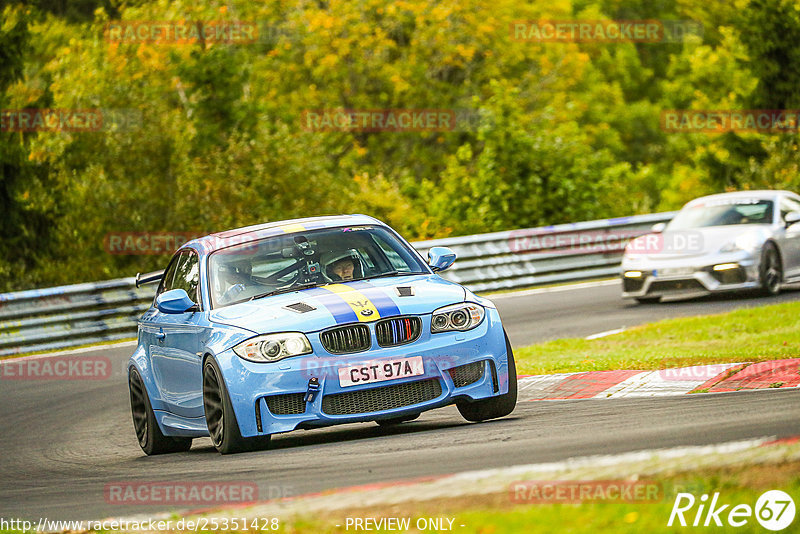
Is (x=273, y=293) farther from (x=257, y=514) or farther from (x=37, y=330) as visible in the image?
(x=37, y=330)

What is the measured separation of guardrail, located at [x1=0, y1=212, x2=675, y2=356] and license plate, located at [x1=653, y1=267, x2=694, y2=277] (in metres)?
5.13

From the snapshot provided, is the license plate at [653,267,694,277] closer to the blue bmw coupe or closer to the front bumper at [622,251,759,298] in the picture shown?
the front bumper at [622,251,759,298]

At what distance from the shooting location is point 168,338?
9.82 m

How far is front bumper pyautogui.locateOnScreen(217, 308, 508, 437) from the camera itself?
328 inches

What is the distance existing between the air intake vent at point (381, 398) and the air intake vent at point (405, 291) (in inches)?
24.4

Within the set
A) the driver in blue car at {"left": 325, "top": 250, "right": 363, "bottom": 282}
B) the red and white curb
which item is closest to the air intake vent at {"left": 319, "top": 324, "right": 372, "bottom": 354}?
the driver in blue car at {"left": 325, "top": 250, "right": 363, "bottom": 282}

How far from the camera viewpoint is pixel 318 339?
8.37 metres

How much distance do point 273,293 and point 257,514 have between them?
11.7 ft

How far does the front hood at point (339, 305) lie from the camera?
27.7 ft

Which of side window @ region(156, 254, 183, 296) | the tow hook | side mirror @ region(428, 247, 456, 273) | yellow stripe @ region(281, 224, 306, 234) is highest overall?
yellow stripe @ region(281, 224, 306, 234)

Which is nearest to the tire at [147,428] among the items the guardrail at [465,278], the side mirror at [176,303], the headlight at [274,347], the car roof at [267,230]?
the side mirror at [176,303]

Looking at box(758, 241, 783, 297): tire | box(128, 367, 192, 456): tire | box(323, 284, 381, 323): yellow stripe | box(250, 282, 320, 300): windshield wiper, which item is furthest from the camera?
box(758, 241, 783, 297): tire

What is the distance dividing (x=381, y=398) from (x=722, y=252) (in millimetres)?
10413

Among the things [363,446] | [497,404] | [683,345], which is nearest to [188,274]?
[363,446]
